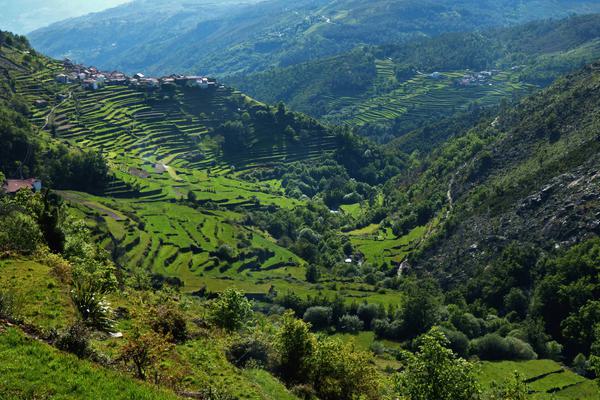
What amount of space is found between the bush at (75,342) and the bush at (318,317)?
70.0 metres

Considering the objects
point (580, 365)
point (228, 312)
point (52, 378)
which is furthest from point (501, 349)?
point (52, 378)

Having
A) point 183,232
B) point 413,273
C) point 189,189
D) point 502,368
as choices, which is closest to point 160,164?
point 189,189

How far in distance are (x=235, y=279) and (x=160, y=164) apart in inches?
3150

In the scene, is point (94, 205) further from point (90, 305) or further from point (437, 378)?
point (437, 378)

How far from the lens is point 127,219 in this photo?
124 metres

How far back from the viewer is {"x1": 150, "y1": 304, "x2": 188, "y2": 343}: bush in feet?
111

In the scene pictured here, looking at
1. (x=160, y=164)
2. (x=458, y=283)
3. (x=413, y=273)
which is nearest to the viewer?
(x=458, y=283)

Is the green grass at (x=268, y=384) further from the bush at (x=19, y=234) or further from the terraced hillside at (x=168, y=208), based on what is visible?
the terraced hillside at (x=168, y=208)

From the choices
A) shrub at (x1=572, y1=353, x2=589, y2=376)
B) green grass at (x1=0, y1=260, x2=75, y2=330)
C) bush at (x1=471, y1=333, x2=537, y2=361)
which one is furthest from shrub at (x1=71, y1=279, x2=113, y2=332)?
shrub at (x1=572, y1=353, x2=589, y2=376)

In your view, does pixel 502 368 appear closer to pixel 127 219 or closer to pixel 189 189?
pixel 127 219

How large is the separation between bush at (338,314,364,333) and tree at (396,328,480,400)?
187 ft

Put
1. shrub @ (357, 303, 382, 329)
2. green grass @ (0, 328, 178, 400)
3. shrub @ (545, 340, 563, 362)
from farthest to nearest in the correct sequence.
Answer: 1. shrub @ (357, 303, 382, 329)
2. shrub @ (545, 340, 563, 362)
3. green grass @ (0, 328, 178, 400)

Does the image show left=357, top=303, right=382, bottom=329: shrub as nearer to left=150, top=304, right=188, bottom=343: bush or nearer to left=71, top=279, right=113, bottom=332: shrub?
left=150, top=304, right=188, bottom=343: bush

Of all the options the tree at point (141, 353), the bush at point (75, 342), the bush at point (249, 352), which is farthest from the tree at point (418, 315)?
the bush at point (75, 342)
